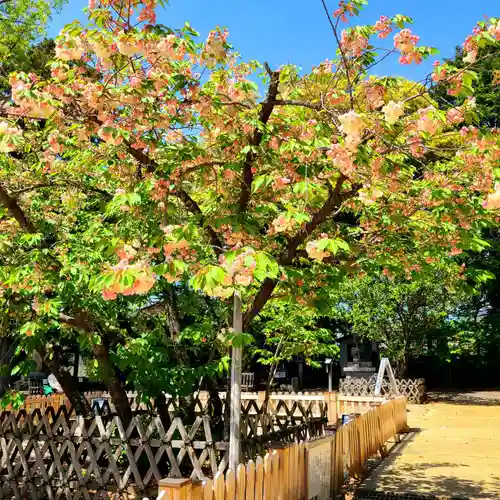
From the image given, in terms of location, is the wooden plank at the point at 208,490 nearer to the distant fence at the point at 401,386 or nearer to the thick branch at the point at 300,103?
the thick branch at the point at 300,103

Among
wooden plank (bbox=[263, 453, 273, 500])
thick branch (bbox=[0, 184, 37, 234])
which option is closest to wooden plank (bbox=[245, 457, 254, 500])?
wooden plank (bbox=[263, 453, 273, 500])

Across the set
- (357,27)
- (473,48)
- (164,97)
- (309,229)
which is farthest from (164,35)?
(473,48)

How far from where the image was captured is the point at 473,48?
4109 mm

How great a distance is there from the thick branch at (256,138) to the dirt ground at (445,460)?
4352 mm

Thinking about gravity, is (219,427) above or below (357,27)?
below

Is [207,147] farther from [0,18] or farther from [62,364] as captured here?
[0,18]

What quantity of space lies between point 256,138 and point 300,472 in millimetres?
3339

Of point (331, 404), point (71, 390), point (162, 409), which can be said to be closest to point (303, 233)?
point (162, 409)

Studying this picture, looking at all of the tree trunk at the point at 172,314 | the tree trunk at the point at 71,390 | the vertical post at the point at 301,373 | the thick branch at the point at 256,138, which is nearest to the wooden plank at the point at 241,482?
the thick branch at the point at 256,138

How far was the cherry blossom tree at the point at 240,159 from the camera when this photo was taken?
4199mm

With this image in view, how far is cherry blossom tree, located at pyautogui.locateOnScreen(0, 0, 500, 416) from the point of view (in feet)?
13.8

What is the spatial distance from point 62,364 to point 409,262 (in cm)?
500

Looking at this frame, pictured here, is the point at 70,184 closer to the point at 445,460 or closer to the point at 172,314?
the point at 172,314

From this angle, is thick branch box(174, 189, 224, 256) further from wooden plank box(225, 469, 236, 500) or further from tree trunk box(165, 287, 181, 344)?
wooden plank box(225, 469, 236, 500)
